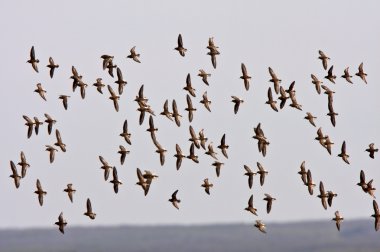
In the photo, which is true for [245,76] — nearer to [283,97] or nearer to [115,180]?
[283,97]

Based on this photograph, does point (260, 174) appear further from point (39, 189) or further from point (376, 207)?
point (39, 189)

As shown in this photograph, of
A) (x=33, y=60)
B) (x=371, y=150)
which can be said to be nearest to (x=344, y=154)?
(x=371, y=150)

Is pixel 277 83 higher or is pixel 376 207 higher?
pixel 277 83

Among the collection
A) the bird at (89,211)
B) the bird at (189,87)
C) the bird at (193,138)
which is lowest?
the bird at (89,211)

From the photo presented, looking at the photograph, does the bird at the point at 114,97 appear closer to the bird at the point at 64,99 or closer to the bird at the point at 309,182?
the bird at the point at 64,99

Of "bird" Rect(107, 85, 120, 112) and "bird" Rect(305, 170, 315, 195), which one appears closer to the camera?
"bird" Rect(305, 170, 315, 195)

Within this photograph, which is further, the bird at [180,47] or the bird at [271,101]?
the bird at [271,101]

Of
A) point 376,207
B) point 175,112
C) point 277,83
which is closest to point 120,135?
point 175,112

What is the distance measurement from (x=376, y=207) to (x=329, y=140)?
7178 millimetres

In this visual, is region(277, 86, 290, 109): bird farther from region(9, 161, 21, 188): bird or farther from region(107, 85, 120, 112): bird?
region(9, 161, 21, 188): bird

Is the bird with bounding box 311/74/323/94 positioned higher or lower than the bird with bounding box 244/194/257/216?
higher

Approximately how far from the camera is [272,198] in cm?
9494

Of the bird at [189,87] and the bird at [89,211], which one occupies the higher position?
the bird at [189,87]

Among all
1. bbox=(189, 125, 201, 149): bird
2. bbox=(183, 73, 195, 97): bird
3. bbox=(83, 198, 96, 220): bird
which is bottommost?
bbox=(83, 198, 96, 220): bird
